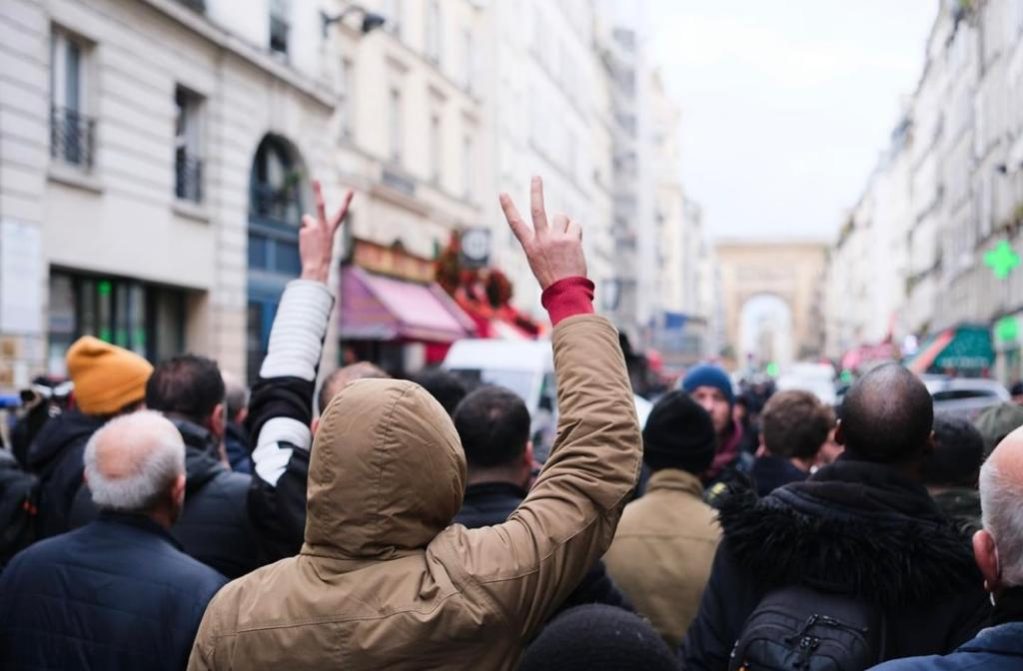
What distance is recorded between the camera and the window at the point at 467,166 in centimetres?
3372

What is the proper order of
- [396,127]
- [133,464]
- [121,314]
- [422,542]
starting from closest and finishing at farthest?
[422,542] < [133,464] < [121,314] < [396,127]

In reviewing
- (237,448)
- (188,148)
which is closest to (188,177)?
(188,148)

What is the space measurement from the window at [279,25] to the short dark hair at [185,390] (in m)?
17.7

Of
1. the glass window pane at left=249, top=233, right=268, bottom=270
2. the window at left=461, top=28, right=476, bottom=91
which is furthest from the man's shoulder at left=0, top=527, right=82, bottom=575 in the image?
A: the window at left=461, top=28, right=476, bottom=91

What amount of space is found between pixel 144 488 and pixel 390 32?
2498 centimetres

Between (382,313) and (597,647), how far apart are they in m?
22.0

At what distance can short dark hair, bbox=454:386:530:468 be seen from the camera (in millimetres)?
3992

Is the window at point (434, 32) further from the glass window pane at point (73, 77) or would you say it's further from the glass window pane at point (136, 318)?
the glass window pane at point (73, 77)

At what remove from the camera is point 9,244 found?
45.3 feet

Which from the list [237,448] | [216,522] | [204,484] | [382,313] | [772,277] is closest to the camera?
[216,522]

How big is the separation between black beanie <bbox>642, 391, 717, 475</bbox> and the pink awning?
63.0ft

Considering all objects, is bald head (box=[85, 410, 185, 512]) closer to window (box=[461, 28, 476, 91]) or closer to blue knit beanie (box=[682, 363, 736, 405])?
blue knit beanie (box=[682, 363, 736, 405])

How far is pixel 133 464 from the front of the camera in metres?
3.67

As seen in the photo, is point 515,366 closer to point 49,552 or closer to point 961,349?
point 49,552
